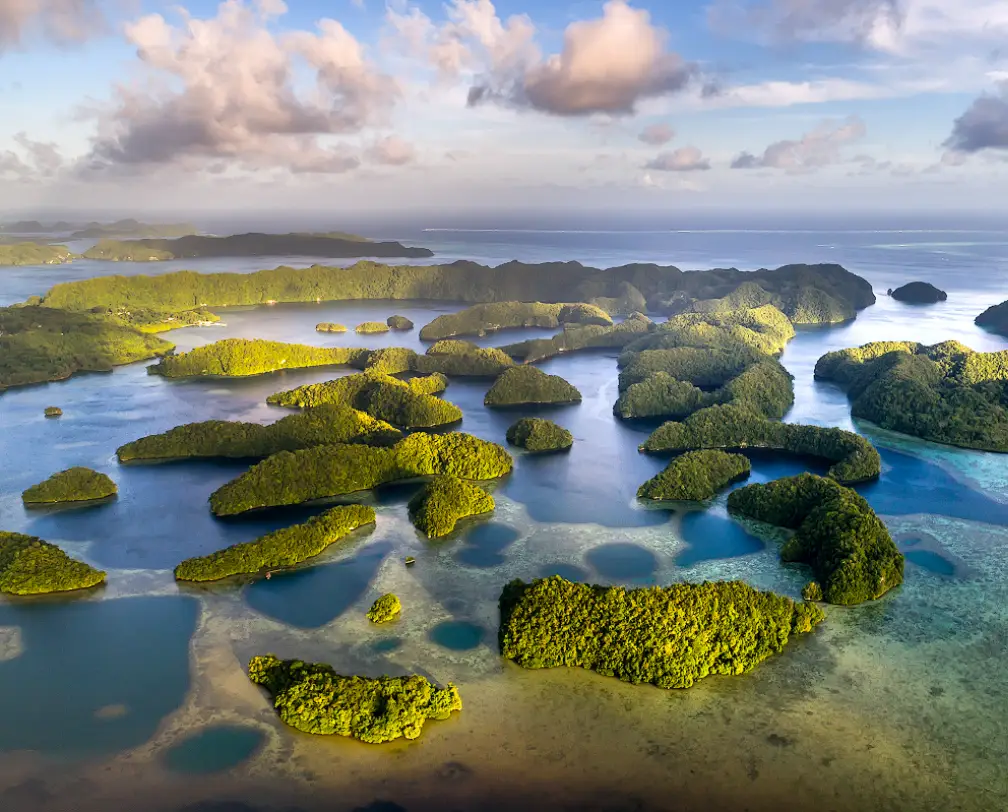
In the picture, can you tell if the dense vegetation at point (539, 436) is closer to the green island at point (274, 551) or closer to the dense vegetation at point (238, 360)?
the green island at point (274, 551)

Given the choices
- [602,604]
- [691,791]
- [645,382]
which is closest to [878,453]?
[645,382]

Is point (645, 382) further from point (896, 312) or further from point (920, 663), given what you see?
point (896, 312)

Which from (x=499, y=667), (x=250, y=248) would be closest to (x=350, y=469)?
(x=499, y=667)

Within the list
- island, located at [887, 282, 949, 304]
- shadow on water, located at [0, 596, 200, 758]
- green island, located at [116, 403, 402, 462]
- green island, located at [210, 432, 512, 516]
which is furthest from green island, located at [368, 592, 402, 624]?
island, located at [887, 282, 949, 304]

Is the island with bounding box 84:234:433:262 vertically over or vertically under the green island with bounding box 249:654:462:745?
over

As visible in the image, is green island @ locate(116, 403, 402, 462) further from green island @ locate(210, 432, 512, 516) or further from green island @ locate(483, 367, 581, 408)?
green island @ locate(483, 367, 581, 408)

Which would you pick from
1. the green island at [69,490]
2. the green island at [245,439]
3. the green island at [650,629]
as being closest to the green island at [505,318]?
the green island at [245,439]

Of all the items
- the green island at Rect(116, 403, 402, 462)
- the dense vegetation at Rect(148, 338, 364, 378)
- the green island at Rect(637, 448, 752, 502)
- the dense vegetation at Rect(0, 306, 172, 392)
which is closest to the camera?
the green island at Rect(637, 448, 752, 502)
